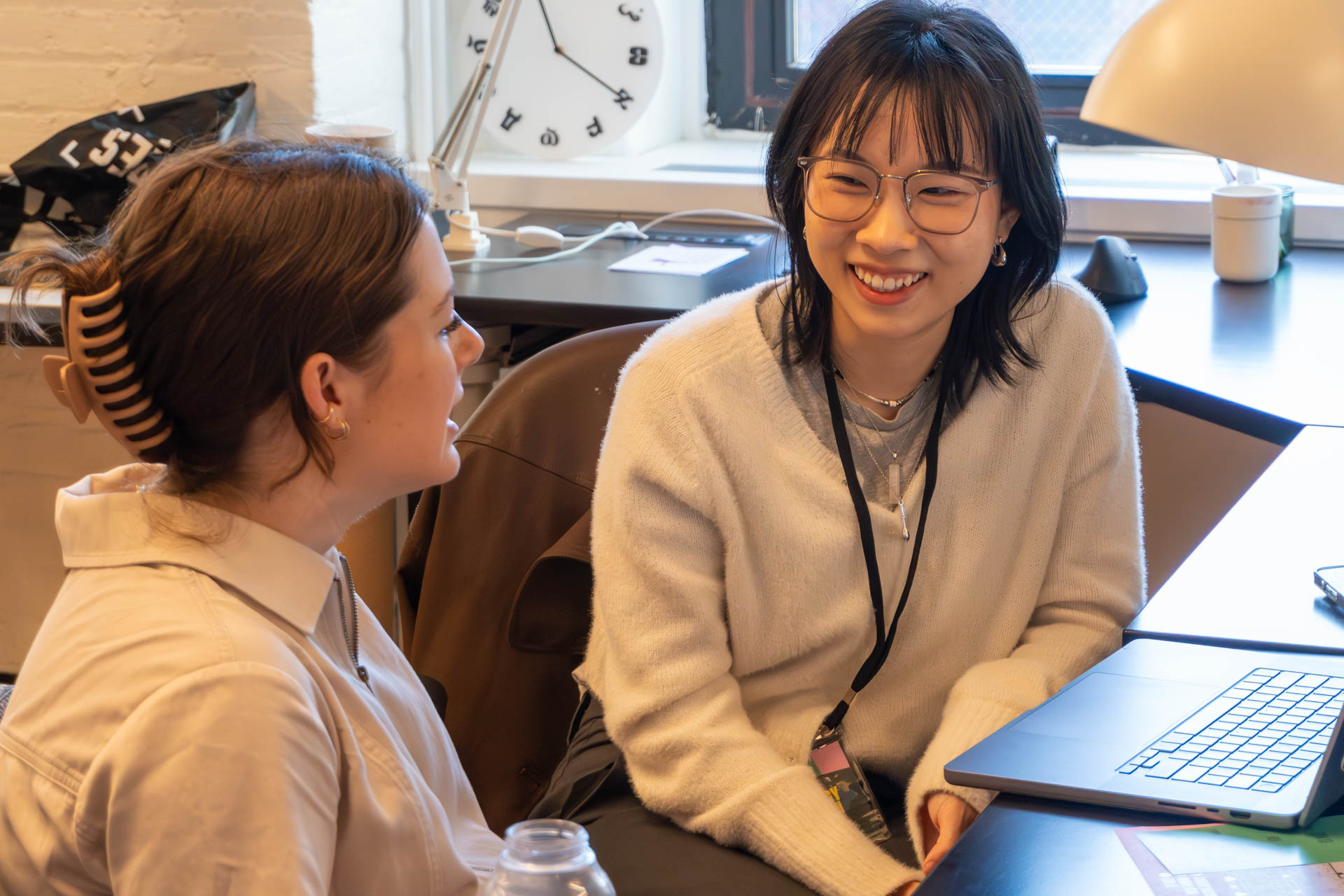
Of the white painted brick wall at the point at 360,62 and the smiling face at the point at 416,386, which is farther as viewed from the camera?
the white painted brick wall at the point at 360,62

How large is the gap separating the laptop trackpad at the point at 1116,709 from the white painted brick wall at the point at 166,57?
1.82 m

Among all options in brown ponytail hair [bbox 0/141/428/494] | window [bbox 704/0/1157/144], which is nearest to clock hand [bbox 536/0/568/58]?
window [bbox 704/0/1157/144]

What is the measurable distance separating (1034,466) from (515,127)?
5.75 ft

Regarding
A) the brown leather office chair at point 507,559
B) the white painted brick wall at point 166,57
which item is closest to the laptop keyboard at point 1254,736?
the brown leather office chair at point 507,559

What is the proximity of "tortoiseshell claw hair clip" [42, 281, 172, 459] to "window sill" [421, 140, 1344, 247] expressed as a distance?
1668mm

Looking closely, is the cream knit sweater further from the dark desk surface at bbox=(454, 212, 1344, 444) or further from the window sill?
the window sill

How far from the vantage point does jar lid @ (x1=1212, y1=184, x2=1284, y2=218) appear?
6.66 feet

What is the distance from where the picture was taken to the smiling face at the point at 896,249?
1.15 m

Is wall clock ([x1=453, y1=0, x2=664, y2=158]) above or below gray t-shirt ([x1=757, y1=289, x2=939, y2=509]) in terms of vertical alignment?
above

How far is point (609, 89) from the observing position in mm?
2721

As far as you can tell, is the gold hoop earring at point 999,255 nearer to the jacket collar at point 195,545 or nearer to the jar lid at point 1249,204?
the jacket collar at point 195,545

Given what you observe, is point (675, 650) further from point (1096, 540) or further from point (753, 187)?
point (753, 187)

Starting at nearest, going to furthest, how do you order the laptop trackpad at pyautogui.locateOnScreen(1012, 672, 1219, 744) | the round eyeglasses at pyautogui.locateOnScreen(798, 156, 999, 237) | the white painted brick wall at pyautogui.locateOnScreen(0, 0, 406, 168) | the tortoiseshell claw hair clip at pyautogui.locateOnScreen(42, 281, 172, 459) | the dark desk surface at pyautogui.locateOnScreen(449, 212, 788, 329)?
the tortoiseshell claw hair clip at pyautogui.locateOnScreen(42, 281, 172, 459), the laptop trackpad at pyautogui.locateOnScreen(1012, 672, 1219, 744), the round eyeglasses at pyautogui.locateOnScreen(798, 156, 999, 237), the dark desk surface at pyautogui.locateOnScreen(449, 212, 788, 329), the white painted brick wall at pyautogui.locateOnScreen(0, 0, 406, 168)

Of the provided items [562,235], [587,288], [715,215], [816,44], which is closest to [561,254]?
[562,235]
